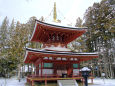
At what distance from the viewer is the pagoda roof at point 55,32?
13680 mm

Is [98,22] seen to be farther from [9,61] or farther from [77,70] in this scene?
[9,61]

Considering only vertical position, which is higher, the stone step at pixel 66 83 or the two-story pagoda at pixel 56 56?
the two-story pagoda at pixel 56 56

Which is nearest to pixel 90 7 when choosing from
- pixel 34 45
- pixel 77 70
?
pixel 34 45

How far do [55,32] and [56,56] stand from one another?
11.0ft

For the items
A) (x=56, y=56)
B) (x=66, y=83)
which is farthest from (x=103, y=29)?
(x=66, y=83)

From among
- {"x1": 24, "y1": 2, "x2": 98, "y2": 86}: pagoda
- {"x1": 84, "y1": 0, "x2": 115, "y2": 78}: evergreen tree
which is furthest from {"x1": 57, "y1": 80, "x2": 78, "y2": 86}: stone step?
{"x1": 84, "y1": 0, "x2": 115, "y2": 78}: evergreen tree

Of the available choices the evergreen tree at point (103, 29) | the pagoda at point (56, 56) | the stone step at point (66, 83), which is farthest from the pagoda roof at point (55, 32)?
the evergreen tree at point (103, 29)

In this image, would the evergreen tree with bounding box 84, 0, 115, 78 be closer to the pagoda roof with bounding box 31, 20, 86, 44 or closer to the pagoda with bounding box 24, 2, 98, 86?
the pagoda roof with bounding box 31, 20, 86, 44

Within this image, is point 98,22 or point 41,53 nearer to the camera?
point 41,53

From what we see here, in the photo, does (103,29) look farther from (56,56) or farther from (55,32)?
(56,56)

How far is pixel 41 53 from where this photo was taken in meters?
12.0

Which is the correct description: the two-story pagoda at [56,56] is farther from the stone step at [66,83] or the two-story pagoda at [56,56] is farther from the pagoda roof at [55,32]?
the stone step at [66,83]

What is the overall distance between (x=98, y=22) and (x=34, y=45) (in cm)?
1748

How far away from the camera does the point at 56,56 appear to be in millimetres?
13273
